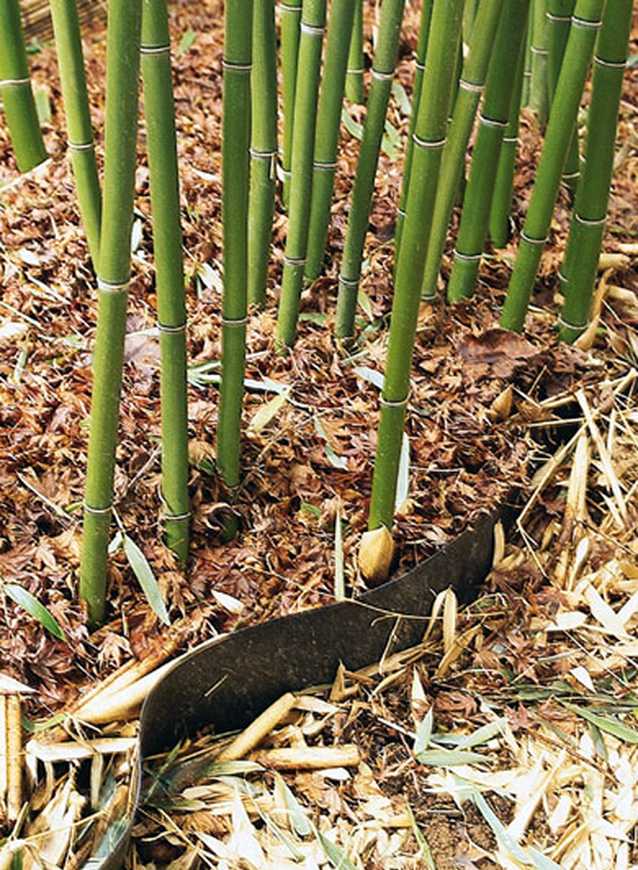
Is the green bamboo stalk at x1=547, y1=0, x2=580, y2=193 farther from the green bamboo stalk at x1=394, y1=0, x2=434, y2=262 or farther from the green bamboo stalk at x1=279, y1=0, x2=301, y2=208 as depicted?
the green bamboo stalk at x1=279, y1=0, x2=301, y2=208

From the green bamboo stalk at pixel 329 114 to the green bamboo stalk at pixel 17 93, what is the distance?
1.36 ft

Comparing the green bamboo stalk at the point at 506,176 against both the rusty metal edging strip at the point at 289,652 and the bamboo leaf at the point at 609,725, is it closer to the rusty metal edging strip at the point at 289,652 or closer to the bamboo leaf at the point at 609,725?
the rusty metal edging strip at the point at 289,652

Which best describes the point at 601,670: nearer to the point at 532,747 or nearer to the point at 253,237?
the point at 532,747

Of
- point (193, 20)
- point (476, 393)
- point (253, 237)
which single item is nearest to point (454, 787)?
point (476, 393)

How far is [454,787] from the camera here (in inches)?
48.6

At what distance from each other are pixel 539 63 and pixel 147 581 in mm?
997

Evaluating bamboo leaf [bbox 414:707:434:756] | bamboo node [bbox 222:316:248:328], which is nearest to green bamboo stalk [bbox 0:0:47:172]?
bamboo node [bbox 222:316:248:328]

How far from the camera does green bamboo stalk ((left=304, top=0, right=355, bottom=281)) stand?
1.29 meters

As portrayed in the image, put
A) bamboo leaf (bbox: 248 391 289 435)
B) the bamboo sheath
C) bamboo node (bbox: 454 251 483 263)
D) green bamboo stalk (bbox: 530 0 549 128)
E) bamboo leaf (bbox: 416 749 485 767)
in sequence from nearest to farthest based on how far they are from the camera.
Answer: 1. bamboo leaf (bbox: 416 749 485 767)
2. bamboo leaf (bbox: 248 391 289 435)
3. bamboo node (bbox: 454 251 483 263)
4. green bamboo stalk (bbox: 530 0 549 128)
5. the bamboo sheath

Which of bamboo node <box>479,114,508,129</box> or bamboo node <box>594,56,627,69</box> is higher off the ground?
bamboo node <box>594,56,627,69</box>

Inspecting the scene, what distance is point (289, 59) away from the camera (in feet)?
4.79

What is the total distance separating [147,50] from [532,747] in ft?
2.62

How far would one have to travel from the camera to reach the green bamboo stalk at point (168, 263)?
39.2 inches

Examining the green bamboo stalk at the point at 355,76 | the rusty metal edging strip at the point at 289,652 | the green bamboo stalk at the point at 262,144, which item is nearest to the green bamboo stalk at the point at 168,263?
the rusty metal edging strip at the point at 289,652
